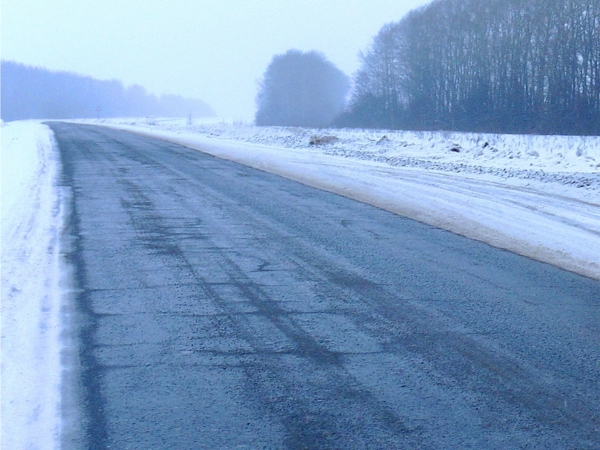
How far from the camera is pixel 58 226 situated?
31.0 feet

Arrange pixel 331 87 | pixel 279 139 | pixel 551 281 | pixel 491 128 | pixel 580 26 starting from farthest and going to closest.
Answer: pixel 331 87
pixel 491 128
pixel 580 26
pixel 279 139
pixel 551 281

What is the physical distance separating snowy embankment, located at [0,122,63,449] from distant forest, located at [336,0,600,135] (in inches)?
1294

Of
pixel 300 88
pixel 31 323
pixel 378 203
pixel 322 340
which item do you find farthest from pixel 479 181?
pixel 300 88

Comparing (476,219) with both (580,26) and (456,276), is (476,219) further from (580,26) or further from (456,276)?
(580,26)

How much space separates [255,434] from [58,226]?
6.56m

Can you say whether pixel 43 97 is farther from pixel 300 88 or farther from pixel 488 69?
pixel 488 69

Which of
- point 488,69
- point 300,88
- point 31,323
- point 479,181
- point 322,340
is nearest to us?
point 322,340

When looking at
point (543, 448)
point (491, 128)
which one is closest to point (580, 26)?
point (491, 128)

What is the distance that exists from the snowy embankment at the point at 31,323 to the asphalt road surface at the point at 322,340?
0.20m

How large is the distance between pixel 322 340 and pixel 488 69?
5126 centimetres

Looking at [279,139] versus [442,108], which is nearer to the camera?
[279,139]

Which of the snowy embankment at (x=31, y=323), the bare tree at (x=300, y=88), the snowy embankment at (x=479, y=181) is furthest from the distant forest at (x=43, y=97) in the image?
the snowy embankment at (x=31, y=323)

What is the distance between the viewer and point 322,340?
5.28 metres

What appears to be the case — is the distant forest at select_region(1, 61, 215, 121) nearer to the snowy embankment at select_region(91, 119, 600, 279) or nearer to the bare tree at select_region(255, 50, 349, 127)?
the bare tree at select_region(255, 50, 349, 127)
